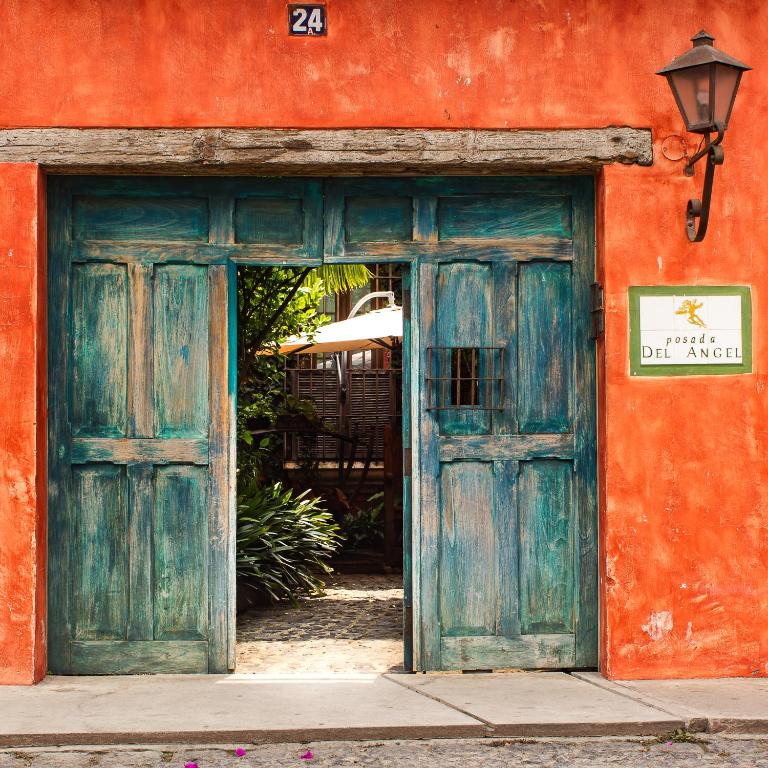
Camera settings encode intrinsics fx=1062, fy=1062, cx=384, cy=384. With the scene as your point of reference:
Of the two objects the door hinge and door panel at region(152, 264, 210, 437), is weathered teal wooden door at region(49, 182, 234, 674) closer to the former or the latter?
door panel at region(152, 264, 210, 437)

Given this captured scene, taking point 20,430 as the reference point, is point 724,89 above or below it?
above

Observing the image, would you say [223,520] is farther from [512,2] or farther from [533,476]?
[512,2]

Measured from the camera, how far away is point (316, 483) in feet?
35.9

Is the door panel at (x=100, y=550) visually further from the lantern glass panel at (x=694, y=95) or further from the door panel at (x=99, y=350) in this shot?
the lantern glass panel at (x=694, y=95)

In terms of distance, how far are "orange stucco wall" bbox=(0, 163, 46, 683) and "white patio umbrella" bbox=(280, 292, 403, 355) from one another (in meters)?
4.25

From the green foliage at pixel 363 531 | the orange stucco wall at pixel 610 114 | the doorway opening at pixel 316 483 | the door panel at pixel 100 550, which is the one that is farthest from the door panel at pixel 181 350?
the green foliage at pixel 363 531

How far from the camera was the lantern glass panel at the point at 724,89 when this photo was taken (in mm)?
4906

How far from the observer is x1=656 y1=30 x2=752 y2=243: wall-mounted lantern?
4895 mm

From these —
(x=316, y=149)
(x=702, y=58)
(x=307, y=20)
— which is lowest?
(x=316, y=149)

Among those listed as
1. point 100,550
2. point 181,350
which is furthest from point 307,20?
point 100,550

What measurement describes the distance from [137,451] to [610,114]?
2983 millimetres

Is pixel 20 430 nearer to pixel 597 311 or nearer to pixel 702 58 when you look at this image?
pixel 597 311

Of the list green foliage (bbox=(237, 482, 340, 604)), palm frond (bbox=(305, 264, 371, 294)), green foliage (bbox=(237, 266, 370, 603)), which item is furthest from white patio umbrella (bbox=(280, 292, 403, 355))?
green foliage (bbox=(237, 482, 340, 604))

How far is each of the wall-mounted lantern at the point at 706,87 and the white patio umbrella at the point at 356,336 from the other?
4670 mm
